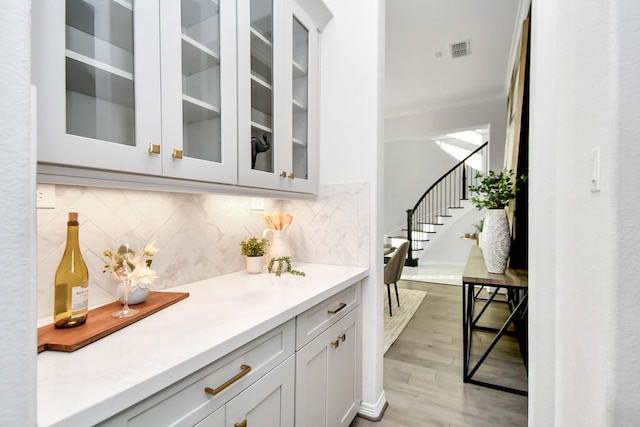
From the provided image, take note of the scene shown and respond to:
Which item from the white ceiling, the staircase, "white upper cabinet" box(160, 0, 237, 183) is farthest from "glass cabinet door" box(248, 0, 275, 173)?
the staircase

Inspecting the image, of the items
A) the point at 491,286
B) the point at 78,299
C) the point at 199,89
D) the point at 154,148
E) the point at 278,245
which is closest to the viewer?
the point at 78,299

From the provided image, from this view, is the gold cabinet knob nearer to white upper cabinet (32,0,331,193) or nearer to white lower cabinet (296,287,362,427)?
white upper cabinet (32,0,331,193)

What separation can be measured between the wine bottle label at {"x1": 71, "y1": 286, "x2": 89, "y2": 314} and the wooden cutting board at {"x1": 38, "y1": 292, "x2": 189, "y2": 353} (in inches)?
2.0

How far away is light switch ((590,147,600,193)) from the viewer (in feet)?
2.54

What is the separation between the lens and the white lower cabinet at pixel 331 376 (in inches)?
46.8

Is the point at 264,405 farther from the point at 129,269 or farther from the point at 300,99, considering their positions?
the point at 300,99

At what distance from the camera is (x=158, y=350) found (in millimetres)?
734

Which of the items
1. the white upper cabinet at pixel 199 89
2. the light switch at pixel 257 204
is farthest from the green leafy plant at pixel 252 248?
the white upper cabinet at pixel 199 89

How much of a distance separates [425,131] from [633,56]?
501 cm

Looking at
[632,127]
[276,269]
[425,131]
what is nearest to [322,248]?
[276,269]

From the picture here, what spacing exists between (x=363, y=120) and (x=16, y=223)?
1.71 meters

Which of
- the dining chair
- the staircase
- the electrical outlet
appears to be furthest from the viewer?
the staircase

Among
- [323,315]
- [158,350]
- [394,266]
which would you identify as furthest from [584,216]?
[394,266]

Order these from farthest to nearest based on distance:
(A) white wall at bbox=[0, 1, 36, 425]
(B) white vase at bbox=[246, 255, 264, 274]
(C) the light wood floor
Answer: (C) the light wood floor → (B) white vase at bbox=[246, 255, 264, 274] → (A) white wall at bbox=[0, 1, 36, 425]
